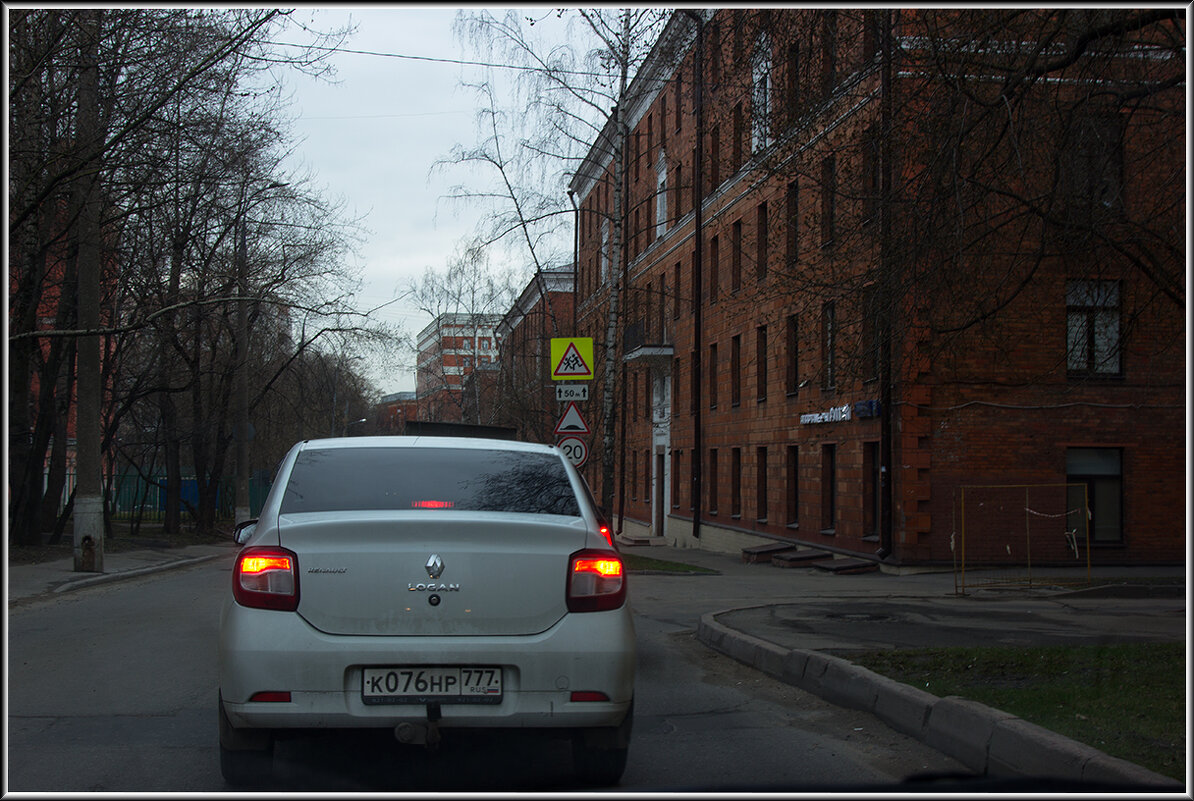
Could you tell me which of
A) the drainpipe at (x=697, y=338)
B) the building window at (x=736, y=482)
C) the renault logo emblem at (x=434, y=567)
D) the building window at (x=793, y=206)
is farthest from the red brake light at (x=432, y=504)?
the drainpipe at (x=697, y=338)

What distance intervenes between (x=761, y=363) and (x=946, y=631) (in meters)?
18.7

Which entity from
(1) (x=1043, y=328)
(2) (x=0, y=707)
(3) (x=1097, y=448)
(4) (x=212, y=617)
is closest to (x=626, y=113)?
(1) (x=1043, y=328)

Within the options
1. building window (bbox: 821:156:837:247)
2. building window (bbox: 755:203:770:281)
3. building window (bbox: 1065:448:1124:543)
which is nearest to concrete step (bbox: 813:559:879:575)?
building window (bbox: 1065:448:1124:543)

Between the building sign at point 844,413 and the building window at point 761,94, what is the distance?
386 inches

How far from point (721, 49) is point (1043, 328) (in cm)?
1253

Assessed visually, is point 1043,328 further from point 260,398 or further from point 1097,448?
point 260,398

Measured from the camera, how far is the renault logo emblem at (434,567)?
461cm

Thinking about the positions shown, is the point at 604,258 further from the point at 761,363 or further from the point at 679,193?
the point at 761,363

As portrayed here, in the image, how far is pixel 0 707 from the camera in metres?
6.90

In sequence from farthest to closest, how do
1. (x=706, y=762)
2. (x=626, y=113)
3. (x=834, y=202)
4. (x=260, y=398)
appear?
(x=260, y=398) < (x=626, y=113) < (x=834, y=202) < (x=706, y=762)

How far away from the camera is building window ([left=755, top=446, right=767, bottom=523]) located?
2920cm

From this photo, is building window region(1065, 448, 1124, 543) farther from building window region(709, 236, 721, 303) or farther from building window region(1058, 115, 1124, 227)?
building window region(709, 236, 721, 303)

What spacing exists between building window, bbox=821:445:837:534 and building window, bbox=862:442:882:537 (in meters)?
2.16

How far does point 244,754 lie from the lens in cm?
472
